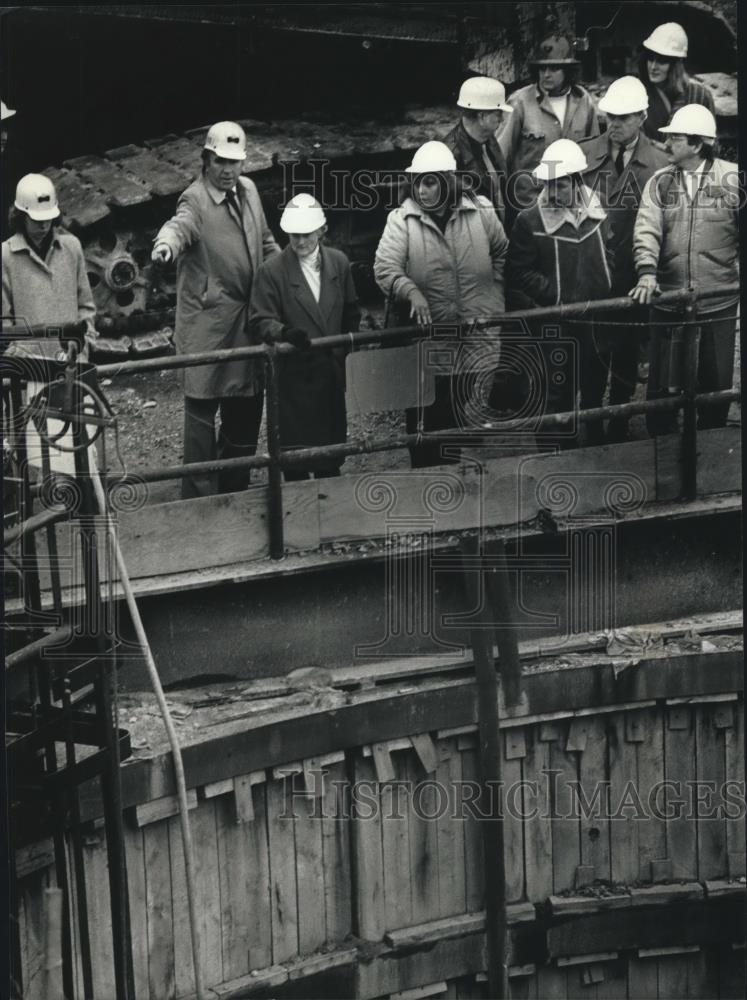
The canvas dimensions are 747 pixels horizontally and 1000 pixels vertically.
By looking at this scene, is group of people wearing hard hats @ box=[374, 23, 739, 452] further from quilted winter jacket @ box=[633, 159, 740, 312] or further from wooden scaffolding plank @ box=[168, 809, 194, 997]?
wooden scaffolding plank @ box=[168, 809, 194, 997]

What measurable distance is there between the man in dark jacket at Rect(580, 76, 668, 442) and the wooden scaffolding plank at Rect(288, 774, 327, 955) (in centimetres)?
279

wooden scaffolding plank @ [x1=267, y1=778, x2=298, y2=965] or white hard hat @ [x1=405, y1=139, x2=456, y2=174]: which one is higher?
white hard hat @ [x1=405, y1=139, x2=456, y2=174]

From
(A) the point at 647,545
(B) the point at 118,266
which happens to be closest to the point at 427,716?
(A) the point at 647,545

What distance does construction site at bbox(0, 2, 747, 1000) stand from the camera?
353 inches

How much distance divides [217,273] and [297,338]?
57 cm

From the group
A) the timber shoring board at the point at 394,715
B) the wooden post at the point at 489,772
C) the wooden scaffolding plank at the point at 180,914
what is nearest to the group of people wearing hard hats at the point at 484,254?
the wooden post at the point at 489,772

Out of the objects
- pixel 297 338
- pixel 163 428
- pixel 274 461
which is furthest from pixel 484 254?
pixel 163 428

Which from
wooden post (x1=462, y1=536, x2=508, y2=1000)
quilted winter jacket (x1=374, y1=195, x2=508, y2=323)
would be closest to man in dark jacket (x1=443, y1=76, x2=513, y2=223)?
quilted winter jacket (x1=374, y1=195, x2=508, y2=323)

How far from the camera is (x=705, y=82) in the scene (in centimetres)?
1112

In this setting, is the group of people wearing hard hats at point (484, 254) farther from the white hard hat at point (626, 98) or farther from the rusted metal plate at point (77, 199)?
the rusted metal plate at point (77, 199)

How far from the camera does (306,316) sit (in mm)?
9375

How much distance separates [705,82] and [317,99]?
255 cm

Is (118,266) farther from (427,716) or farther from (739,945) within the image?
(739,945)

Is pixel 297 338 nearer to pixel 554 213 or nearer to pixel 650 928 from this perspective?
pixel 554 213
